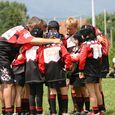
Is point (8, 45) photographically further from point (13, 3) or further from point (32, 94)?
point (13, 3)

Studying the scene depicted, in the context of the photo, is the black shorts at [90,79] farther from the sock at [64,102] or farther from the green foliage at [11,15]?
the green foliage at [11,15]

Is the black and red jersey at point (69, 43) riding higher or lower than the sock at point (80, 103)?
higher

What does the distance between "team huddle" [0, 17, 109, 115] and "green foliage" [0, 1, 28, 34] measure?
188 feet

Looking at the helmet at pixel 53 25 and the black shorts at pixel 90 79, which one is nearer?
the black shorts at pixel 90 79

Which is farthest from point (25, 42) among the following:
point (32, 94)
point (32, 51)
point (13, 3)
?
point (13, 3)

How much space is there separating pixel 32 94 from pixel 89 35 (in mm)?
1563

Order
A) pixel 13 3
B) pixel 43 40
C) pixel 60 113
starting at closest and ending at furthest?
pixel 43 40 < pixel 60 113 < pixel 13 3

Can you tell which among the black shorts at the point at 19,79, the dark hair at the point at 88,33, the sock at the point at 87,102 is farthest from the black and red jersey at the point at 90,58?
the black shorts at the point at 19,79

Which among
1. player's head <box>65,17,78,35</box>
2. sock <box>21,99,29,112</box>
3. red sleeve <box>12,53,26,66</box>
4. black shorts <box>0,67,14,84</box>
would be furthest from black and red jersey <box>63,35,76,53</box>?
black shorts <box>0,67,14,84</box>

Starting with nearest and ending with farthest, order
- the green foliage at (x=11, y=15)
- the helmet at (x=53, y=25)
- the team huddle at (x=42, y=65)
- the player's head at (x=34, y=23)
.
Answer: the team huddle at (x=42, y=65), the player's head at (x=34, y=23), the helmet at (x=53, y=25), the green foliage at (x=11, y=15)

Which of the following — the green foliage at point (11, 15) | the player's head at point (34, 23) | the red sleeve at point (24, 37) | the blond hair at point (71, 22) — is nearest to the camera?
the red sleeve at point (24, 37)

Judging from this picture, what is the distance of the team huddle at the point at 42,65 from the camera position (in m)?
9.61

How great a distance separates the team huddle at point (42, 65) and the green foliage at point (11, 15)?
188 ft

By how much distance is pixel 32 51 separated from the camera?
975cm
